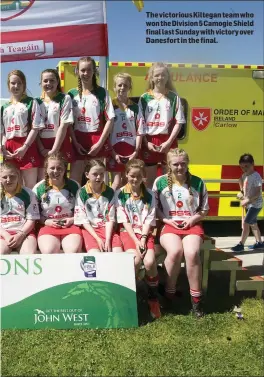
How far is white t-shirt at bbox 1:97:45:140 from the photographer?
13.4ft

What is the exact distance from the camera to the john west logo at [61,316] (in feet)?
10.9

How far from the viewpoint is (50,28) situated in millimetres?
4551

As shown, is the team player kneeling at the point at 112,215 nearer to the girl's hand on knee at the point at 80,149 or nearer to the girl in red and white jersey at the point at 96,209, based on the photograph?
the girl in red and white jersey at the point at 96,209

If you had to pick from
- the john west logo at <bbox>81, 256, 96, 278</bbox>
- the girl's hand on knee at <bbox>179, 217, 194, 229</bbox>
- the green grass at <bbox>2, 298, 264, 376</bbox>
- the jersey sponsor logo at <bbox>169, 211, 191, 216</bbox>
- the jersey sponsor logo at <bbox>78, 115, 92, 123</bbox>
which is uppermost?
the jersey sponsor logo at <bbox>78, 115, 92, 123</bbox>

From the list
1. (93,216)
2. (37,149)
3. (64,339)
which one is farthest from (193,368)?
(37,149)

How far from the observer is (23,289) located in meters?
3.32

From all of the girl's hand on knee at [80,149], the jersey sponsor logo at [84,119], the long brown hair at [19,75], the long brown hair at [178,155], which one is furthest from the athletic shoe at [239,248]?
the long brown hair at [19,75]

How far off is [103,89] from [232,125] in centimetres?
265

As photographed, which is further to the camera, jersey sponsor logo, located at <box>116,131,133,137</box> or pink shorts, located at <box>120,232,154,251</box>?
jersey sponsor logo, located at <box>116,131,133,137</box>

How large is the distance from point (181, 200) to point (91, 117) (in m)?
1.24

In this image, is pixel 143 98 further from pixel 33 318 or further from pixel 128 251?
pixel 33 318

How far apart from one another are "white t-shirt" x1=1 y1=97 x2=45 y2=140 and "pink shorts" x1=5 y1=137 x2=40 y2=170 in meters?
0.05

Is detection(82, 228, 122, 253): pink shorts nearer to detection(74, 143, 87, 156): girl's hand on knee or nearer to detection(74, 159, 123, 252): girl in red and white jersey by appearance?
detection(74, 159, 123, 252): girl in red and white jersey

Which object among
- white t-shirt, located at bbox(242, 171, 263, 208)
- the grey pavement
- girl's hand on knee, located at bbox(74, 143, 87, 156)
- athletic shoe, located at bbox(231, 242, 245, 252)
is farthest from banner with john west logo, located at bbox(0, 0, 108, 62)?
athletic shoe, located at bbox(231, 242, 245, 252)
